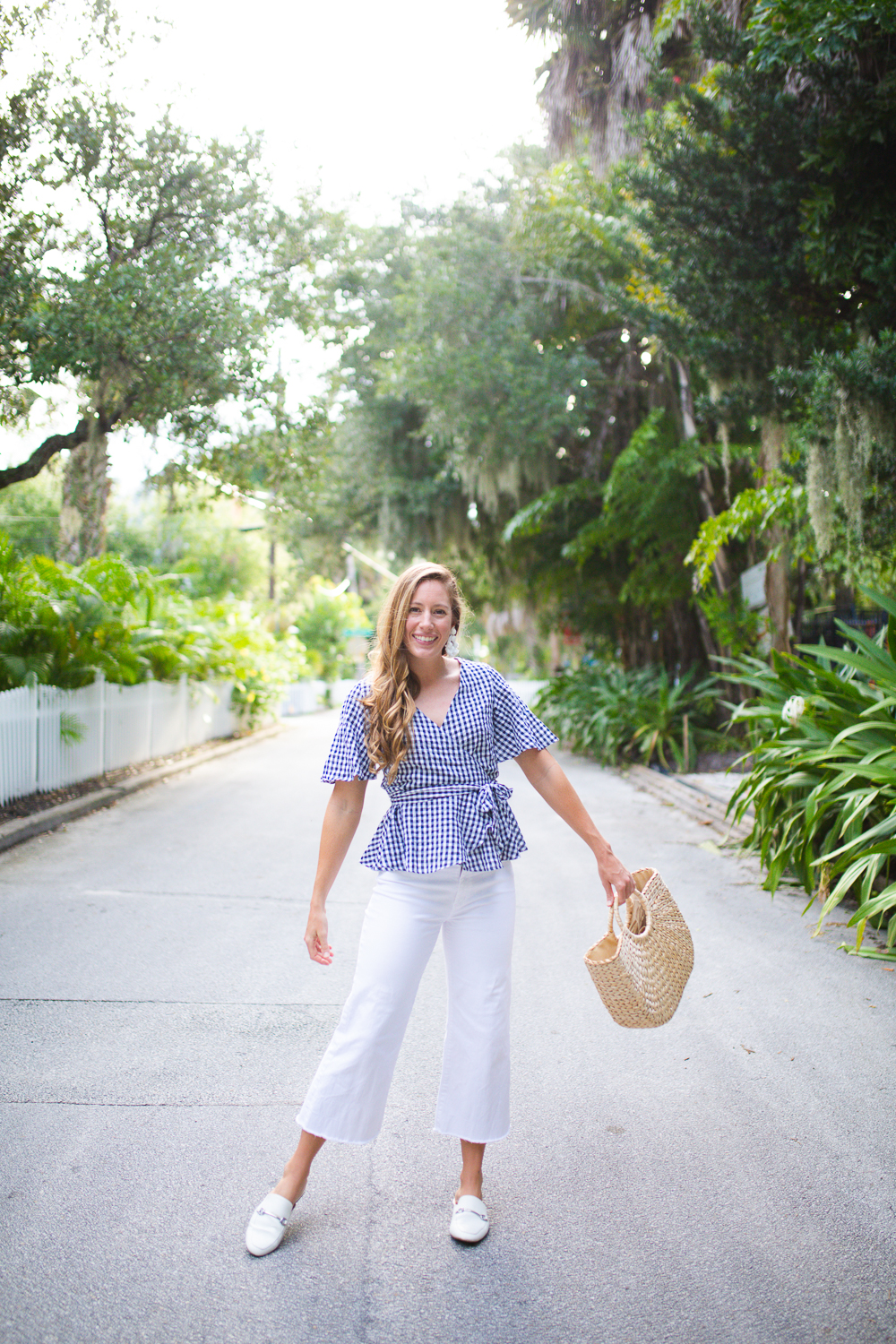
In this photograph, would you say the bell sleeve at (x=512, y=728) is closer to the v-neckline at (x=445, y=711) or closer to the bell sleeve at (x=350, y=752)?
the v-neckline at (x=445, y=711)

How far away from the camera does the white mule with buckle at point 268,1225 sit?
2615 mm

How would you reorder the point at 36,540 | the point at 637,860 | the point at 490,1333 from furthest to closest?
the point at 36,540 < the point at 637,860 < the point at 490,1333

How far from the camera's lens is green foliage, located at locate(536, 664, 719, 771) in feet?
46.7

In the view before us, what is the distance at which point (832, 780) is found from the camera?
5973 millimetres

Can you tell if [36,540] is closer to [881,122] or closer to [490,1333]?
[881,122]

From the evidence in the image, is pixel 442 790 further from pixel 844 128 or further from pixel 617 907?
pixel 844 128

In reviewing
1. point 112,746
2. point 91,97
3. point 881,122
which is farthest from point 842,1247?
point 91,97

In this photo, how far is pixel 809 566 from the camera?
45.3 ft

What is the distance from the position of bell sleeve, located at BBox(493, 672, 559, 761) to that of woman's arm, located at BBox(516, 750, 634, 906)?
0.03m

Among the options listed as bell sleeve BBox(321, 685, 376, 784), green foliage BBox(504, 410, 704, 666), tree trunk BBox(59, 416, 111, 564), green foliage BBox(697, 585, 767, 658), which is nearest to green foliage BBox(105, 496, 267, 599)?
green foliage BBox(504, 410, 704, 666)

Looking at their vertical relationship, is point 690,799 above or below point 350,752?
below

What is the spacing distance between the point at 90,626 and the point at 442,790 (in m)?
7.79

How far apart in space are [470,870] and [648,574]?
41.6ft

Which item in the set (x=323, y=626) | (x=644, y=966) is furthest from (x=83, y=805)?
(x=323, y=626)
